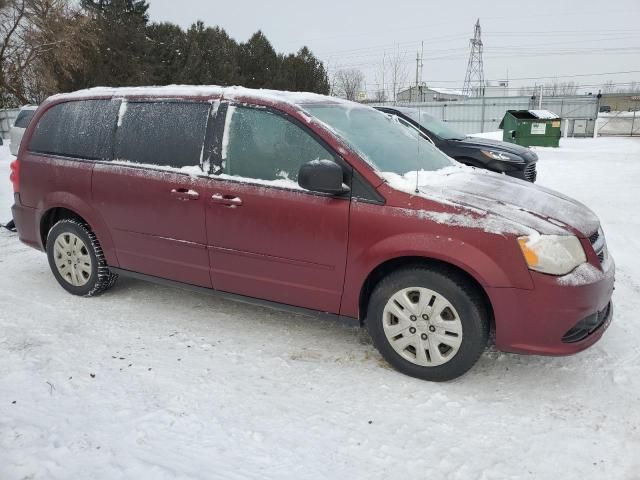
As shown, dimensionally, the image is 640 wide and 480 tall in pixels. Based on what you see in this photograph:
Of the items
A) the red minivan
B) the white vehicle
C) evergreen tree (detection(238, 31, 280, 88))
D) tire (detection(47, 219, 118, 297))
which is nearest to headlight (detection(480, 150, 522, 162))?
the red minivan

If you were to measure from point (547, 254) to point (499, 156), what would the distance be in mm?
5214

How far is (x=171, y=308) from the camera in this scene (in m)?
4.29

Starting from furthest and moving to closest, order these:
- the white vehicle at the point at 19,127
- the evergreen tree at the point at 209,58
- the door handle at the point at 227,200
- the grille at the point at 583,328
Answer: the evergreen tree at the point at 209,58 < the white vehicle at the point at 19,127 < the door handle at the point at 227,200 < the grille at the point at 583,328

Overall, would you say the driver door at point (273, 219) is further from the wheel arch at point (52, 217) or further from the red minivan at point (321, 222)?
the wheel arch at point (52, 217)

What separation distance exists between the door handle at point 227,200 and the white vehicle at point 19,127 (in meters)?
8.96

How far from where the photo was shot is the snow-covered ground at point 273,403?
242 centimetres

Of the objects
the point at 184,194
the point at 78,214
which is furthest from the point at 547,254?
the point at 78,214

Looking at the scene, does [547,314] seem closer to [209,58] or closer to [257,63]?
[209,58]

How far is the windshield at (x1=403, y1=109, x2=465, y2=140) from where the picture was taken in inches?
327

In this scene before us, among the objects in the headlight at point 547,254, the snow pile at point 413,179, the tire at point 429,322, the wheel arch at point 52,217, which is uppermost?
the snow pile at point 413,179

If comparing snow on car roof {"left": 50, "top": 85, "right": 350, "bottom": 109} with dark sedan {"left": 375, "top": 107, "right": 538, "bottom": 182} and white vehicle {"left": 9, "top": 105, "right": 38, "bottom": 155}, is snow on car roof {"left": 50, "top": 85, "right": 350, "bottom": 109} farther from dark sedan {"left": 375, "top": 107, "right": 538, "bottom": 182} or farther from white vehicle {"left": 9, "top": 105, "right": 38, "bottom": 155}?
white vehicle {"left": 9, "top": 105, "right": 38, "bottom": 155}

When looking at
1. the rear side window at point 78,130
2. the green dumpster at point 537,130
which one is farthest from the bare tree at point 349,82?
the rear side window at point 78,130

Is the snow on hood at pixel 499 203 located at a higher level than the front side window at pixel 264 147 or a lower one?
lower

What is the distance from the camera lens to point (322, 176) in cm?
307
